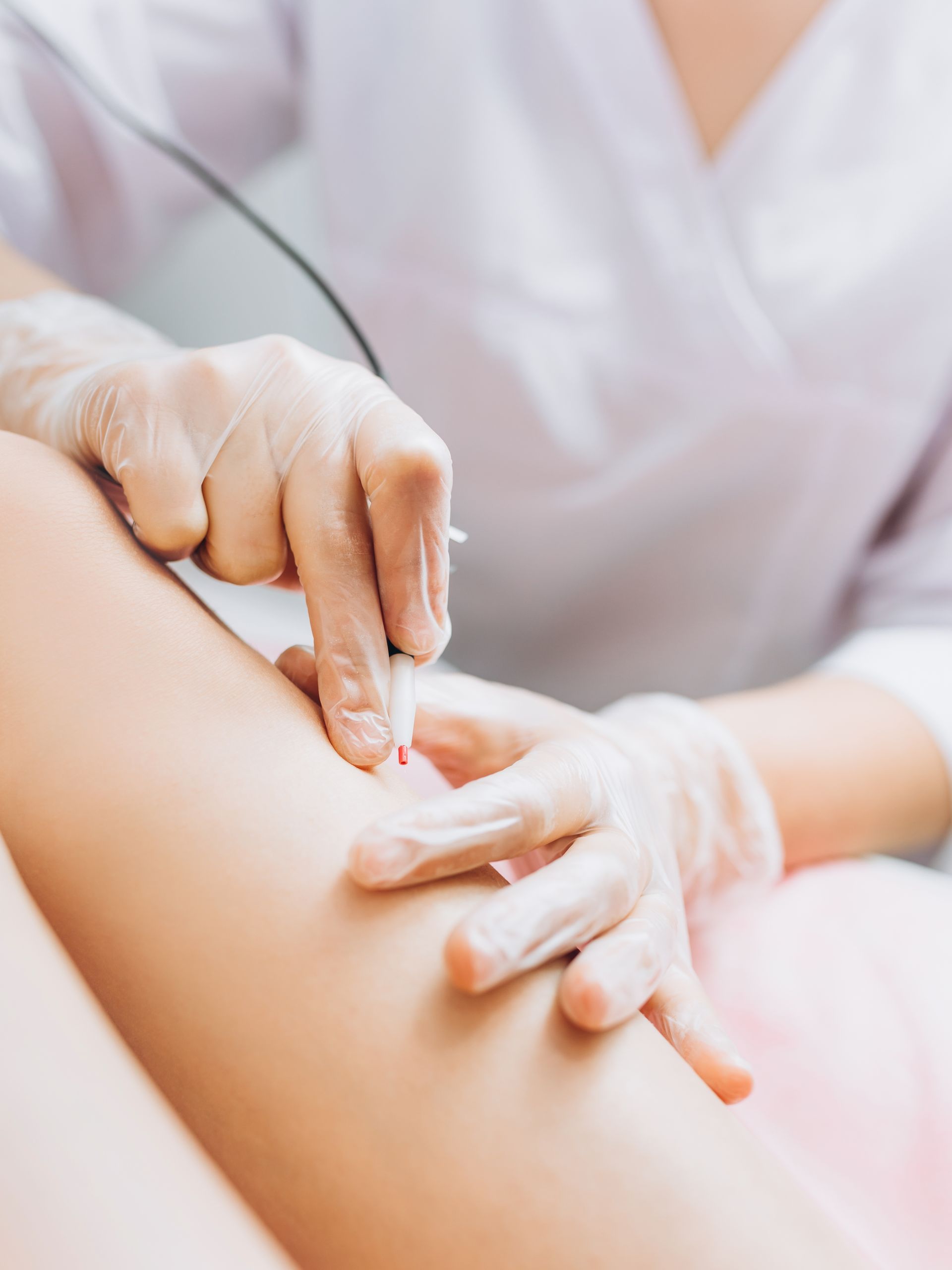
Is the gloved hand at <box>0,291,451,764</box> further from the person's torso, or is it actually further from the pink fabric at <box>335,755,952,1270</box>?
the person's torso

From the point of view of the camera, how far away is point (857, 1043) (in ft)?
1.73

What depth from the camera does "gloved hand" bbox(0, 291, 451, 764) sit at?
45 centimetres

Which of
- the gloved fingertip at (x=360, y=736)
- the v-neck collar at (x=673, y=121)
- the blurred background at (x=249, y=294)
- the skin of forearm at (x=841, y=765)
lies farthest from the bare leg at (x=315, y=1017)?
the v-neck collar at (x=673, y=121)

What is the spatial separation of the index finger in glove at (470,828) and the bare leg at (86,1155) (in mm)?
113

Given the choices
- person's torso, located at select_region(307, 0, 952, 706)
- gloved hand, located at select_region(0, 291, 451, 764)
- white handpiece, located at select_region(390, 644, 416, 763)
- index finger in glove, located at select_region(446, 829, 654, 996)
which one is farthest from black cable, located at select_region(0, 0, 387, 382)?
index finger in glove, located at select_region(446, 829, 654, 996)

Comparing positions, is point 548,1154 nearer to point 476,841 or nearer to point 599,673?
point 476,841

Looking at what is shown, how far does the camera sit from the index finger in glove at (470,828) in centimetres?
38

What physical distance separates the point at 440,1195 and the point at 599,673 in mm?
661

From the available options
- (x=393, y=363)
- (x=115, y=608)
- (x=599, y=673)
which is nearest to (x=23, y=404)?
(x=115, y=608)

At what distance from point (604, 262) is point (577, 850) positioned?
652mm

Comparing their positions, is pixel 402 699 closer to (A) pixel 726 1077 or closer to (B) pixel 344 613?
(B) pixel 344 613

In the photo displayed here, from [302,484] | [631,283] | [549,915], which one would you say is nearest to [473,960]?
[549,915]

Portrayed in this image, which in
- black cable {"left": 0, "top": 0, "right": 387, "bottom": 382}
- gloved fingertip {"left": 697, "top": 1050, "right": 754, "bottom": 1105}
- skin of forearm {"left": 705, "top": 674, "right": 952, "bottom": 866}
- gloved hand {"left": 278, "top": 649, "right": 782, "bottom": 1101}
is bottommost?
skin of forearm {"left": 705, "top": 674, "right": 952, "bottom": 866}

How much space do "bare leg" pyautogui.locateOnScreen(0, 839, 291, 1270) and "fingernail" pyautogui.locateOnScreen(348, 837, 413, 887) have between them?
11 centimetres
